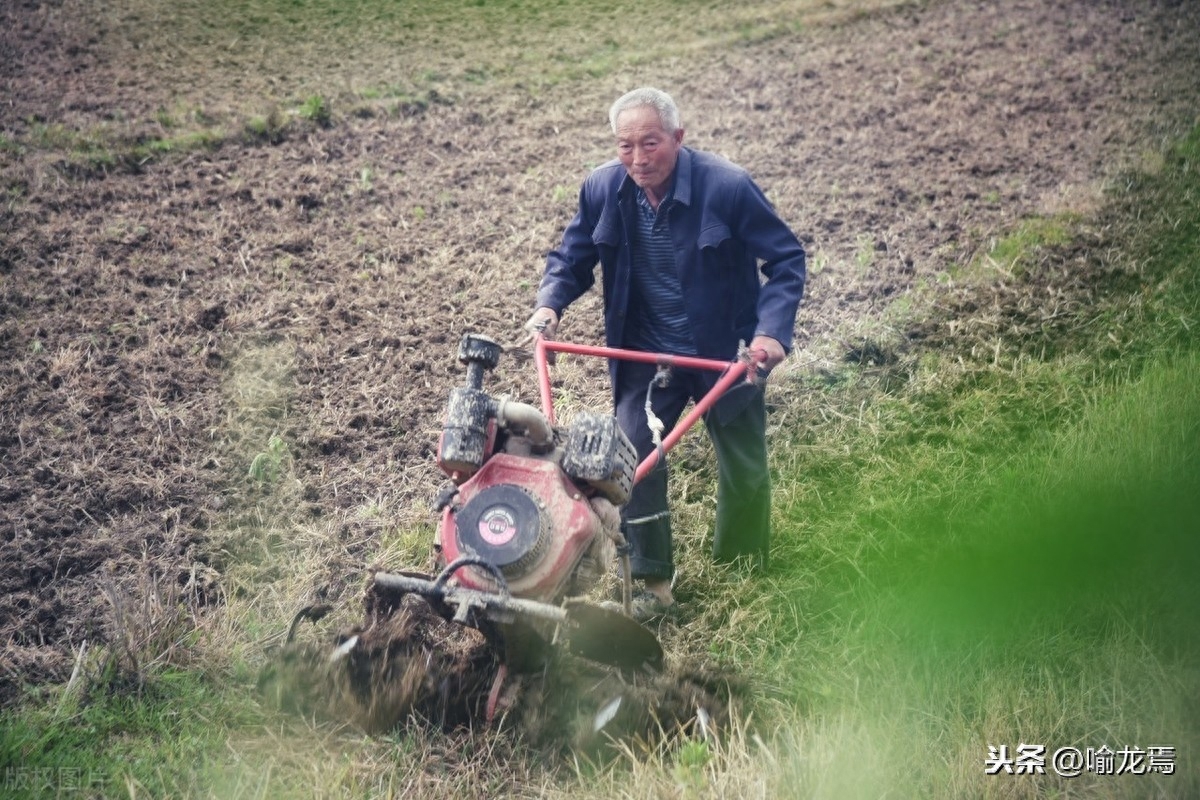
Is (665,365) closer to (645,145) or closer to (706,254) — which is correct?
(706,254)

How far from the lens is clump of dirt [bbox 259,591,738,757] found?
118 inches

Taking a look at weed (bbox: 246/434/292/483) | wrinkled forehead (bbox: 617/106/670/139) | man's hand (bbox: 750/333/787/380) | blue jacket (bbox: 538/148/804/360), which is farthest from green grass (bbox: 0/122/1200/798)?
wrinkled forehead (bbox: 617/106/670/139)

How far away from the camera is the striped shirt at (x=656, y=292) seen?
11.1 ft

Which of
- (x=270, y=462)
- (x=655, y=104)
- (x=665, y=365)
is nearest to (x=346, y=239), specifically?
(x=270, y=462)

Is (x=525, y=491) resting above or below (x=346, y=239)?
below

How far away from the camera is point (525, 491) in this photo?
2725 millimetres

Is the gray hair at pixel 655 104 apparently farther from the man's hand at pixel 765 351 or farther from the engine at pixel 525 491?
the engine at pixel 525 491

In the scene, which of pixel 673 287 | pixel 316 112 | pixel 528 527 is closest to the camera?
pixel 528 527

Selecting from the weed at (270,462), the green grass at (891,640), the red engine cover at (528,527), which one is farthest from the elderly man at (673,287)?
the weed at (270,462)

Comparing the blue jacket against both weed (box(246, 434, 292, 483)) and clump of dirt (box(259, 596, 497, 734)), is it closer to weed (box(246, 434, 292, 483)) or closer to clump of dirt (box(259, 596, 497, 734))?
clump of dirt (box(259, 596, 497, 734))

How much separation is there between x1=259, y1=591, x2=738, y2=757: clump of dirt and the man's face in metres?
1.53

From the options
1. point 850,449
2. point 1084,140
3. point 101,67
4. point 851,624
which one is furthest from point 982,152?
point 101,67

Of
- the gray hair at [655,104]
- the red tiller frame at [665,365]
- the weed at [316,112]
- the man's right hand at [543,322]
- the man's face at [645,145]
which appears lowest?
the red tiller frame at [665,365]

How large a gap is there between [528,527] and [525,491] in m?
0.11
